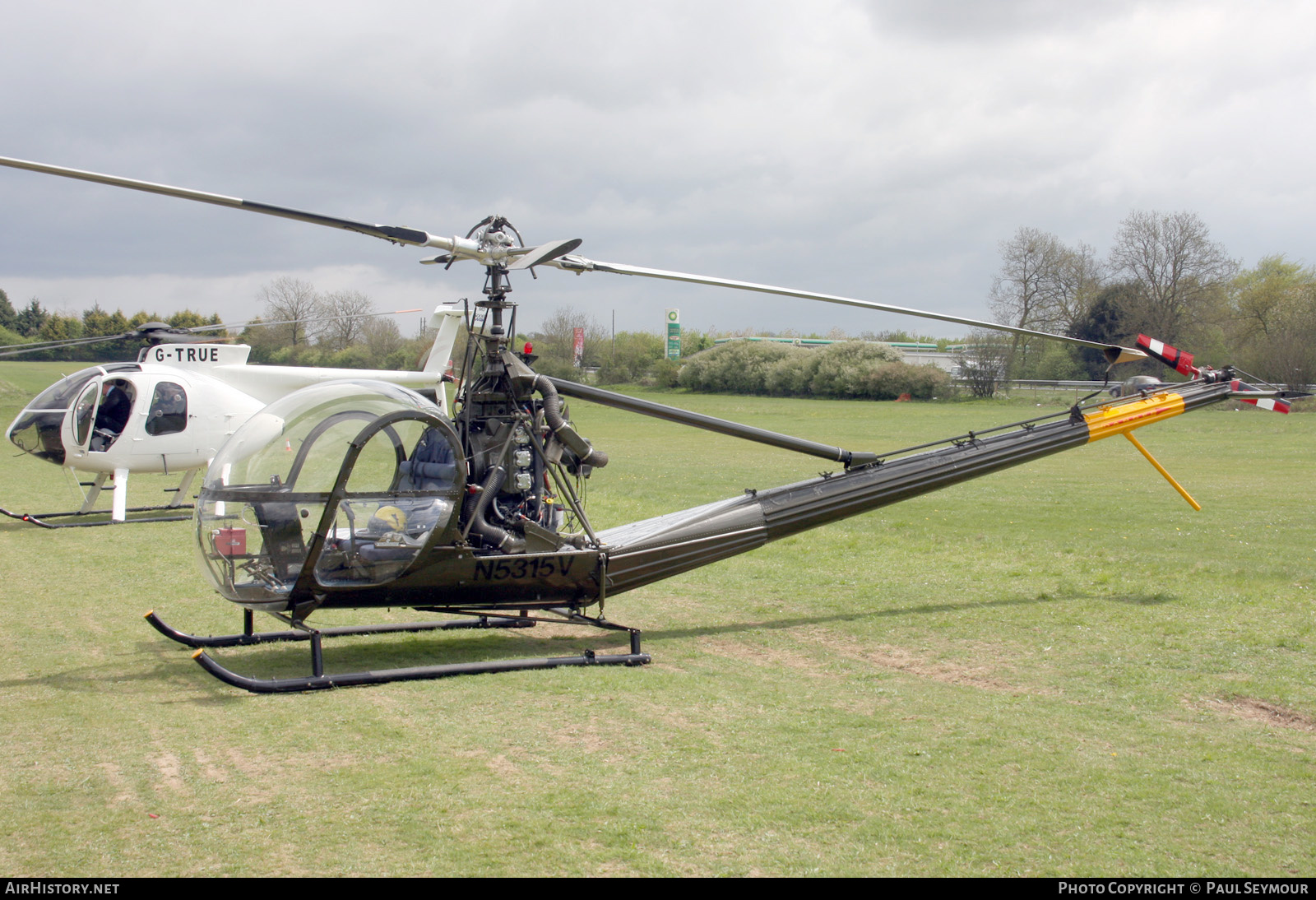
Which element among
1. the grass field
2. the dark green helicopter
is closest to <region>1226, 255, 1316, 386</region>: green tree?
the grass field

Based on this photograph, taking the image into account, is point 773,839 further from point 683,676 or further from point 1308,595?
point 1308,595

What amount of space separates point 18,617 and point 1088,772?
30.0 ft

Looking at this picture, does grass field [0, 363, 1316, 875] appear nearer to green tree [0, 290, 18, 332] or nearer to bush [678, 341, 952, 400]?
bush [678, 341, 952, 400]

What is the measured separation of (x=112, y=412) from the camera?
14797 millimetres

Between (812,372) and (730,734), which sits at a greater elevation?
(812,372)

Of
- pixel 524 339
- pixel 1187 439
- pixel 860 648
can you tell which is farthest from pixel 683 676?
pixel 1187 439

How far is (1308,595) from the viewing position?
9.59 meters

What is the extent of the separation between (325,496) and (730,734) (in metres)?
3.19

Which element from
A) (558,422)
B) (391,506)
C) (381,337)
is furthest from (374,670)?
(381,337)

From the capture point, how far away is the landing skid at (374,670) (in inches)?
248

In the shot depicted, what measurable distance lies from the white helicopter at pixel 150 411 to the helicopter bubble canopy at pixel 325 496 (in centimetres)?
778

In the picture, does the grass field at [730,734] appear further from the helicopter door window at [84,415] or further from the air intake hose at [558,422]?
the helicopter door window at [84,415]

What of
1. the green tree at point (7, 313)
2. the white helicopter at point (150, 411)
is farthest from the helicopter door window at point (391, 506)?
the green tree at point (7, 313)

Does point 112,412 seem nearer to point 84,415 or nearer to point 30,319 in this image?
point 84,415
